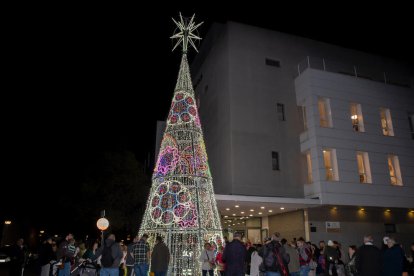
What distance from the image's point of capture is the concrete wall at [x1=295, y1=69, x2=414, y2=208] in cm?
1982

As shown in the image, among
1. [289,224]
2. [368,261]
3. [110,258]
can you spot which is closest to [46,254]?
[110,258]

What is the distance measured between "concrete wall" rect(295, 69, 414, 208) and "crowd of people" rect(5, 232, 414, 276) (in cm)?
704

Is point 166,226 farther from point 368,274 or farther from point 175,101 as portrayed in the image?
point 368,274

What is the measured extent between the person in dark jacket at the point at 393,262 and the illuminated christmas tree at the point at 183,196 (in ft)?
19.7

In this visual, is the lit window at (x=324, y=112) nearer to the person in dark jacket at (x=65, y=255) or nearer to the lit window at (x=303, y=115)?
the lit window at (x=303, y=115)

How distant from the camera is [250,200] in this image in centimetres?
1822

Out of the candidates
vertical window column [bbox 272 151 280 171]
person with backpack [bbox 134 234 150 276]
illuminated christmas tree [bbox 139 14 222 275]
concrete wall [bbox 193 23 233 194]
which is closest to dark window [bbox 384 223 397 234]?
vertical window column [bbox 272 151 280 171]

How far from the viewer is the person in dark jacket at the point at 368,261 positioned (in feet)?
25.2

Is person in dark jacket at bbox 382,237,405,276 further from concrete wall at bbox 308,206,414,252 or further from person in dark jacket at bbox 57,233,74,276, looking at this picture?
concrete wall at bbox 308,206,414,252

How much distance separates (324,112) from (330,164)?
11.7ft

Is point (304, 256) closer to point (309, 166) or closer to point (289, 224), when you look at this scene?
point (289, 224)

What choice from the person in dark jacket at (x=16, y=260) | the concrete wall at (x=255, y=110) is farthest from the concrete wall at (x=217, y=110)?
the person in dark jacket at (x=16, y=260)

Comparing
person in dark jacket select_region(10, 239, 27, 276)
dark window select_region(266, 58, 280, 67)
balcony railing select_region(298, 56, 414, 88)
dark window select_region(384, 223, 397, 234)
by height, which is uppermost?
balcony railing select_region(298, 56, 414, 88)

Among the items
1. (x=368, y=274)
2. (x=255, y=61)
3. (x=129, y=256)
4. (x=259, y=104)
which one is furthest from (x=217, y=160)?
(x=368, y=274)
